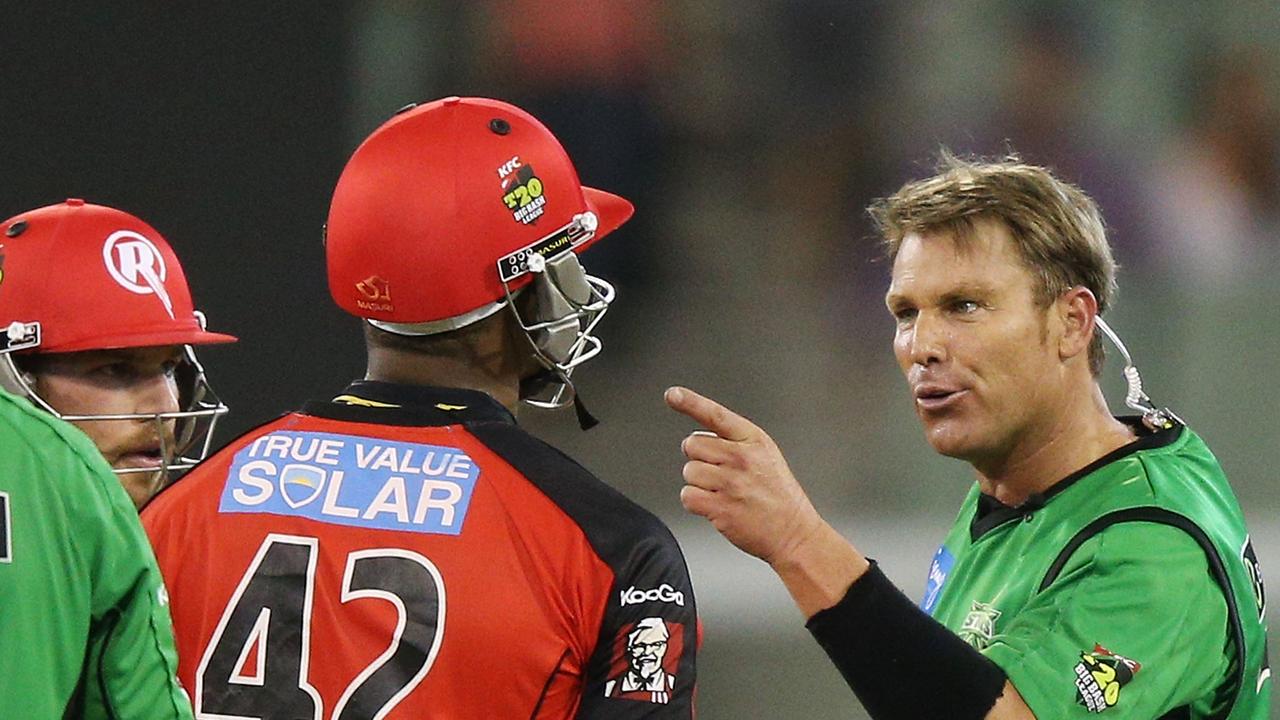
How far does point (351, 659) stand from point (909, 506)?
6311 mm

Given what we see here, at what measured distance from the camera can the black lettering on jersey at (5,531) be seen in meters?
1.96

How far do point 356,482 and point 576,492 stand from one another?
306 millimetres

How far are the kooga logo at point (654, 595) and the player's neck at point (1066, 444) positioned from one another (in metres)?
1.04

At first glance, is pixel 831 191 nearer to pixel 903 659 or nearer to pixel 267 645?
pixel 903 659

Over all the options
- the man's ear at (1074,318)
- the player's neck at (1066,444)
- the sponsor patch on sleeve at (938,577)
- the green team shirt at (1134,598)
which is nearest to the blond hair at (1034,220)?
the man's ear at (1074,318)

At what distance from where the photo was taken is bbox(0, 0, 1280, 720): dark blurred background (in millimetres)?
8109

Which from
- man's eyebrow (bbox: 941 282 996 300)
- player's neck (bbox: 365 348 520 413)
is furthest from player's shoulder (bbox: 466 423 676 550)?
man's eyebrow (bbox: 941 282 996 300)

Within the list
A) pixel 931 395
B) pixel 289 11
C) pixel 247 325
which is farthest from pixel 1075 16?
pixel 931 395

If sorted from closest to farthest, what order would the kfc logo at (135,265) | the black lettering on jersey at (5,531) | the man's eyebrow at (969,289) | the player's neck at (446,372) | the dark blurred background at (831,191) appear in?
the black lettering on jersey at (5,531) → the player's neck at (446,372) → the man's eyebrow at (969,289) → the kfc logo at (135,265) → the dark blurred background at (831,191)

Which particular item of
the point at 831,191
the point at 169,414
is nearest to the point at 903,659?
the point at 169,414

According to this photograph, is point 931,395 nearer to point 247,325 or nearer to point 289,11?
point 247,325

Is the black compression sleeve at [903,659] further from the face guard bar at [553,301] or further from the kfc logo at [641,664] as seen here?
the face guard bar at [553,301]

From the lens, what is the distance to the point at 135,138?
20.2 feet

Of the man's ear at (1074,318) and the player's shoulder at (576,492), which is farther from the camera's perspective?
the man's ear at (1074,318)
